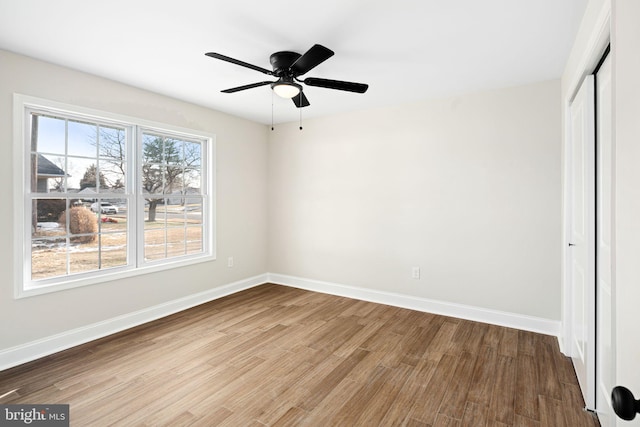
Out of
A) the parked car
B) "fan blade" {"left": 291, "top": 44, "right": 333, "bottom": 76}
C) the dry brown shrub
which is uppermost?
"fan blade" {"left": 291, "top": 44, "right": 333, "bottom": 76}

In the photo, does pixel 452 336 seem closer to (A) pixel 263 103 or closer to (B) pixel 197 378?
(B) pixel 197 378

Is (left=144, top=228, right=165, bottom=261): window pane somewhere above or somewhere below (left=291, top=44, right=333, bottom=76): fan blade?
below

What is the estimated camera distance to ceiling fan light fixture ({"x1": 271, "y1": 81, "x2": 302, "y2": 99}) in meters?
2.55

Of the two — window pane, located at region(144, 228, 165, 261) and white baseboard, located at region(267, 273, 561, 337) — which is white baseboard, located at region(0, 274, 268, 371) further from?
white baseboard, located at region(267, 273, 561, 337)

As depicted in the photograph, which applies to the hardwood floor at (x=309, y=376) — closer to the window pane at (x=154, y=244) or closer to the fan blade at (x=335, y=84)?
the window pane at (x=154, y=244)

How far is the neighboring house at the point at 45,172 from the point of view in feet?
9.37

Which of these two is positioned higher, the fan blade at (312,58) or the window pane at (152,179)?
the fan blade at (312,58)

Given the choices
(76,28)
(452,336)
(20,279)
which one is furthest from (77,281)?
(452,336)

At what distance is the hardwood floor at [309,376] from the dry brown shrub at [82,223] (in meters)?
1.04

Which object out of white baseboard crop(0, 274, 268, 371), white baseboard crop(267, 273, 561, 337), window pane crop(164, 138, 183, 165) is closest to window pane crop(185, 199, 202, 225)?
window pane crop(164, 138, 183, 165)

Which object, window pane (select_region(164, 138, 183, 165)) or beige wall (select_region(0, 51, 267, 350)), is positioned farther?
window pane (select_region(164, 138, 183, 165))

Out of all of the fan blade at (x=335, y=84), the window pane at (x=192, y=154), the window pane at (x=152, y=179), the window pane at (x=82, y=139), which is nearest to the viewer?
the fan blade at (x=335, y=84)

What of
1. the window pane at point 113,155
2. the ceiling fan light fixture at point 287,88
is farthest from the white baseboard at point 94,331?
the ceiling fan light fixture at point 287,88

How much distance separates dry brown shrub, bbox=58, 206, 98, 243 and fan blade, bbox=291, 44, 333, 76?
2.53 metres
